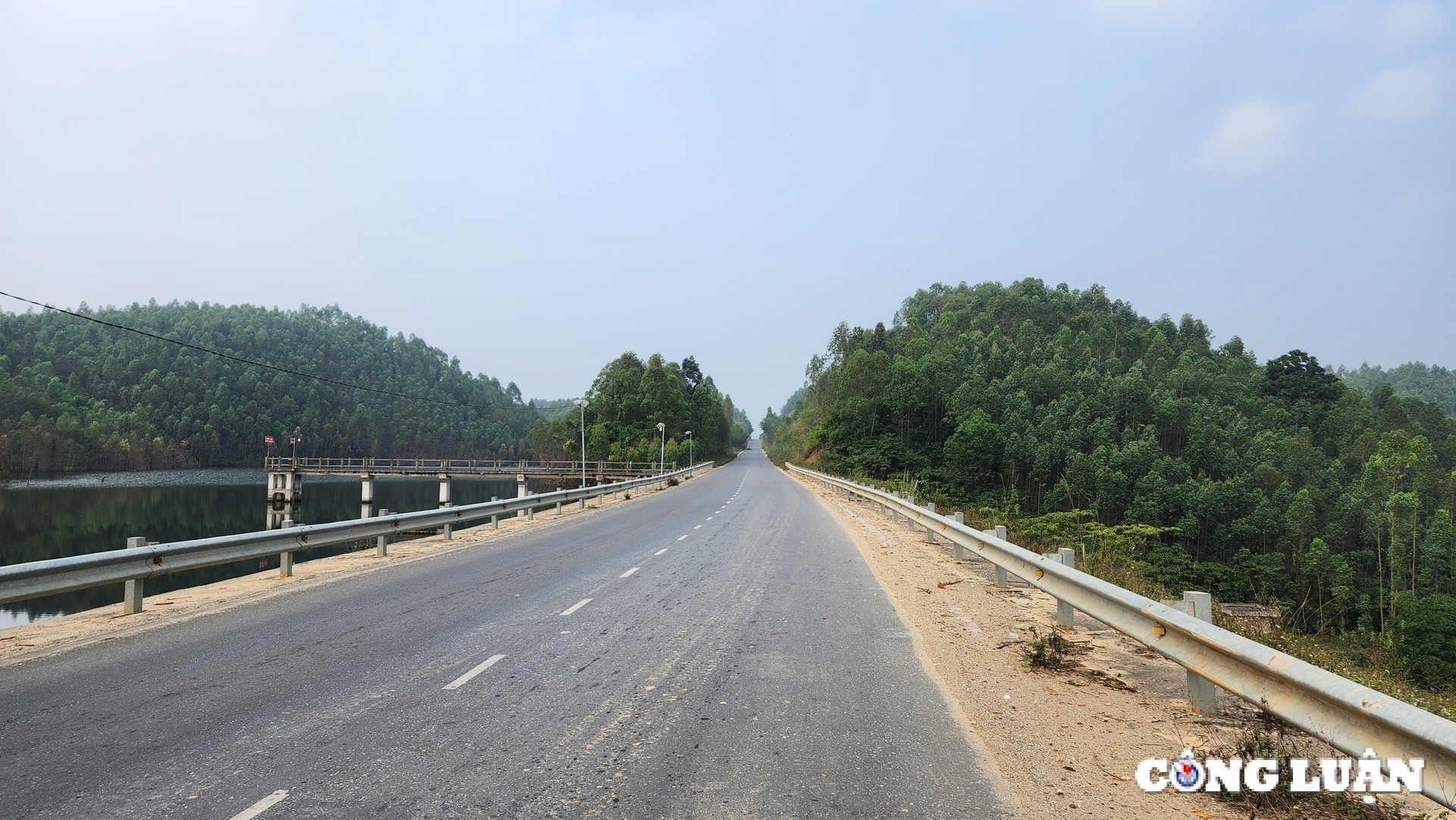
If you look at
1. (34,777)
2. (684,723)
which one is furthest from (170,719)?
(684,723)

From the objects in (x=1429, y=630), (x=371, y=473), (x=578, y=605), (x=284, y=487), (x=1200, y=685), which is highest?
(x=1200, y=685)

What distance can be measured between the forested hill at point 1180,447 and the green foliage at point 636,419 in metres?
20.6

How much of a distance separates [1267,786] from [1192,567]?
134ft

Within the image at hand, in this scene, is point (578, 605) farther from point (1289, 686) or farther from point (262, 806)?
point (1289, 686)

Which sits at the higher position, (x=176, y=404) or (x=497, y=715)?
(x=176, y=404)

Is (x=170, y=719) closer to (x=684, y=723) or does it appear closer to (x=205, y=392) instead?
(x=684, y=723)

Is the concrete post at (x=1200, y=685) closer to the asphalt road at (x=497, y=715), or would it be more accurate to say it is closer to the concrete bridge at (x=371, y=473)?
the asphalt road at (x=497, y=715)

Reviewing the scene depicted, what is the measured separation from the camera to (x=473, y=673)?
6348 mm

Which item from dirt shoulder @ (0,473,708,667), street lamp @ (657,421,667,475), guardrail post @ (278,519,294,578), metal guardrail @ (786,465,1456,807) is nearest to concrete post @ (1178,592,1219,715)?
metal guardrail @ (786,465,1456,807)

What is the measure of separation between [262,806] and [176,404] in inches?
7100

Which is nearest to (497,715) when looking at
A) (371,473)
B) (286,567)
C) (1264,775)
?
(1264,775)

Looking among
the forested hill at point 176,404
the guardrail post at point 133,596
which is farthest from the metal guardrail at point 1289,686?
the forested hill at point 176,404

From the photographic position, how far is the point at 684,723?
5102mm

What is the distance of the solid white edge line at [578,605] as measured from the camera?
9.17 m
